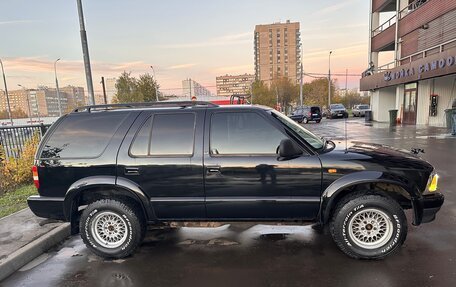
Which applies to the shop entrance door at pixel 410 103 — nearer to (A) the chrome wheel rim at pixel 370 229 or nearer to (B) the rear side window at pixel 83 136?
(A) the chrome wheel rim at pixel 370 229

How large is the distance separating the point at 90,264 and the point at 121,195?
3.03 ft

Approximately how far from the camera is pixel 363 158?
3.58 meters

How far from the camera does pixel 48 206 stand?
394 cm

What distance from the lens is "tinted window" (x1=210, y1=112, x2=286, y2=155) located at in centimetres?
370

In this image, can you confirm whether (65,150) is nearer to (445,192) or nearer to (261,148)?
(261,148)

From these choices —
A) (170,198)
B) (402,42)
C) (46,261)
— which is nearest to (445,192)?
(170,198)

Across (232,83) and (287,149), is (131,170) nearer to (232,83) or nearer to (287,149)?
(287,149)

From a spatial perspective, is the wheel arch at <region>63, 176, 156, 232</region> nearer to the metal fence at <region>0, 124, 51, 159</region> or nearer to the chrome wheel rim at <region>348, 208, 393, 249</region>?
the chrome wheel rim at <region>348, 208, 393, 249</region>

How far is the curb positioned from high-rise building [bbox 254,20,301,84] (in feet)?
336

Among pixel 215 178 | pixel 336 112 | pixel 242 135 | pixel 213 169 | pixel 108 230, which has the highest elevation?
pixel 242 135

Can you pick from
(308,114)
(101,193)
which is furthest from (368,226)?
(308,114)

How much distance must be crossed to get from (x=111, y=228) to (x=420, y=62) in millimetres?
20338

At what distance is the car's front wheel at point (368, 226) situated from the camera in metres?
3.56

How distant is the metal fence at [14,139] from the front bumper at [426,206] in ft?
28.1
